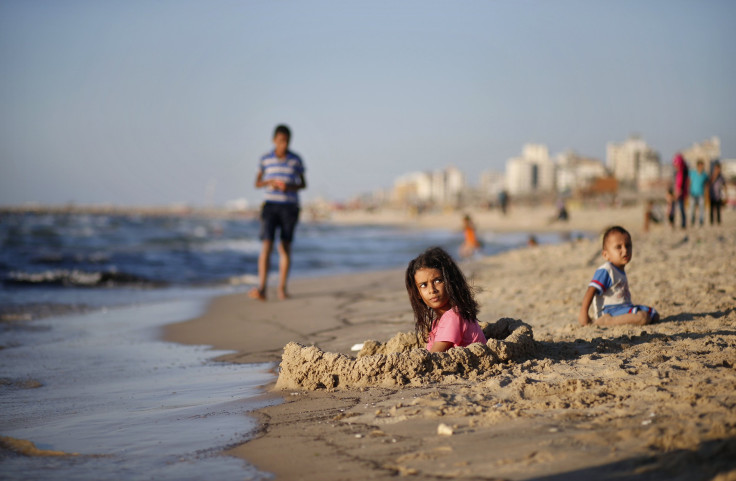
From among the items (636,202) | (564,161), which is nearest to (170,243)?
(636,202)

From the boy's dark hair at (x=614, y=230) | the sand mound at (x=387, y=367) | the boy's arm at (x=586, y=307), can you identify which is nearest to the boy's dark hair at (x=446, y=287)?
the sand mound at (x=387, y=367)

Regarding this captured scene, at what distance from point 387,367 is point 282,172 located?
169 inches

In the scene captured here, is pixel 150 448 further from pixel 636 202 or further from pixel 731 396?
pixel 636 202

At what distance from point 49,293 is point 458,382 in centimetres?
818

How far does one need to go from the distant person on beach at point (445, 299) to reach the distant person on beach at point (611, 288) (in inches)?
48.1

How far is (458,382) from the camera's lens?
9.64ft

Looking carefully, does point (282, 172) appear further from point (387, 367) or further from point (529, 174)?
point (529, 174)

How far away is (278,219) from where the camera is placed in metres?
7.04

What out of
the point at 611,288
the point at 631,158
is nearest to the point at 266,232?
the point at 611,288

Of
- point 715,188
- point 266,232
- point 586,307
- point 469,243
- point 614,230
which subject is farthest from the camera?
point 469,243

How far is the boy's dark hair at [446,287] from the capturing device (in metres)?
3.38

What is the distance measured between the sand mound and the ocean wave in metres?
8.02

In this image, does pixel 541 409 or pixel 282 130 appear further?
pixel 282 130

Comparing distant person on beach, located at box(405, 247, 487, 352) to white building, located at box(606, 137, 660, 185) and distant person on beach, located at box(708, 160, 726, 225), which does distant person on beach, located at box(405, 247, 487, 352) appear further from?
white building, located at box(606, 137, 660, 185)
